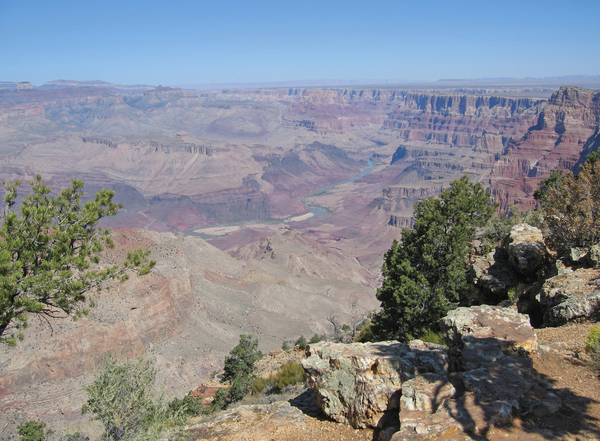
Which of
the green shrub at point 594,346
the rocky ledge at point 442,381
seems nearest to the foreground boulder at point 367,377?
the rocky ledge at point 442,381

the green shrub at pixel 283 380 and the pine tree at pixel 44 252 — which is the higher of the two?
the pine tree at pixel 44 252

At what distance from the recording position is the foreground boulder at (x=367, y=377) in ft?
34.0

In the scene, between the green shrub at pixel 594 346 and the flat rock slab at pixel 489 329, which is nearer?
the green shrub at pixel 594 346

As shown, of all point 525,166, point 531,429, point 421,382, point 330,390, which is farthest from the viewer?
point 525,166

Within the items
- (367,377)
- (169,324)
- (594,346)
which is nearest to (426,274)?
(594,346)

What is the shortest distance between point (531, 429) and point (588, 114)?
24330 cm

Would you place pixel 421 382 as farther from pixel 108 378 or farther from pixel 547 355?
pixel 108 378

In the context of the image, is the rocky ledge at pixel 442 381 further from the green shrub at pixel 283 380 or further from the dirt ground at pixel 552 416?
the green shrub at pixel 283 380

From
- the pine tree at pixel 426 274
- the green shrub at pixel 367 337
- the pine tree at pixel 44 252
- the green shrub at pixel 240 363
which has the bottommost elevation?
the green shrub at pixel 240 363

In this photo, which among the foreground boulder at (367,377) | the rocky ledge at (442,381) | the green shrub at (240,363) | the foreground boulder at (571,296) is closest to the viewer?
the rocky ledge at (442,381)

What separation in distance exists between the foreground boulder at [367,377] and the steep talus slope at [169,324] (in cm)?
1200

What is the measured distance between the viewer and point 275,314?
200 ft

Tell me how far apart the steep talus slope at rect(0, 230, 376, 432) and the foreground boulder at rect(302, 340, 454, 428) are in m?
12.0

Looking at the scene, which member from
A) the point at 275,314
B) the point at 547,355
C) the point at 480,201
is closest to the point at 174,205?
→ the point at 275,314
